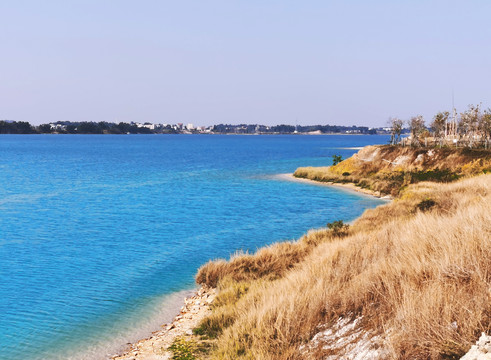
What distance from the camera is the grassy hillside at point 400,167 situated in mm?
42781

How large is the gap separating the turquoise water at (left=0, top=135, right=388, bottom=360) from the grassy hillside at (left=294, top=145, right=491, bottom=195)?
515 cm

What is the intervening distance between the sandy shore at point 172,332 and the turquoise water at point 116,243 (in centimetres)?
67

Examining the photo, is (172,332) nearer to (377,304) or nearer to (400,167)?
(377,304)

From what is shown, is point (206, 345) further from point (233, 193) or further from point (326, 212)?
point (233, 193)

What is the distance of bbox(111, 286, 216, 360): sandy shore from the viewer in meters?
10.7

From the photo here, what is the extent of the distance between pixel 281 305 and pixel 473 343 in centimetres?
400

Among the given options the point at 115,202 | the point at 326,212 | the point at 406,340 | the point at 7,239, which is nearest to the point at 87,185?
the point at 115,202

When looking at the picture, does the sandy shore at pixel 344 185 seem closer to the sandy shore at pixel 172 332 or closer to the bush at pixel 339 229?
the bush at pixel 339 229

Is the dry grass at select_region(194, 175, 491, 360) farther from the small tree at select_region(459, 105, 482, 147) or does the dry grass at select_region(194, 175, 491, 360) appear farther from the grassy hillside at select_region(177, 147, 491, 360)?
the small tree at select_region(459, 105, 482, 147)

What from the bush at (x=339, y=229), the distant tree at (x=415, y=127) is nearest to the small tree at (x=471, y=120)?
the distant tree at (x=415, y=127)

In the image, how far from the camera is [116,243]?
2539 cm

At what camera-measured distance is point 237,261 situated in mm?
16703

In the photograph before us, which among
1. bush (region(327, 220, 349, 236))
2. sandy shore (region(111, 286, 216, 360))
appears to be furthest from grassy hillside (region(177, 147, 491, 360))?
bush (region(327, 220, 349, 236))

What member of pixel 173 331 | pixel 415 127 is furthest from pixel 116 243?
pixel 415 127
